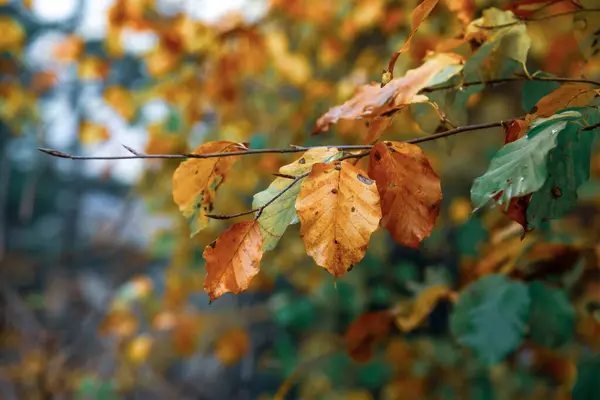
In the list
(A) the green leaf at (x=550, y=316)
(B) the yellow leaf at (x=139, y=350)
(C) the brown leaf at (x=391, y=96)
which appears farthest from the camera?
(B) the yellow leaf at (x=139, y=350)

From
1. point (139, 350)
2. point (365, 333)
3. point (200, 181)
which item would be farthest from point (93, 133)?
point (200, 181)

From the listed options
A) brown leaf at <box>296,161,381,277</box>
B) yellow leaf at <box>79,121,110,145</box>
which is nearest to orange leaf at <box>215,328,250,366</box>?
yellow leaf at <box>79,121,110,145</box>

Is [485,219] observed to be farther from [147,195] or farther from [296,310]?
[147,195]

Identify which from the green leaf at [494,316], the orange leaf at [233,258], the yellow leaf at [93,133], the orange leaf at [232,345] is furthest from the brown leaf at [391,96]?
the yellow leaf at [93,133]

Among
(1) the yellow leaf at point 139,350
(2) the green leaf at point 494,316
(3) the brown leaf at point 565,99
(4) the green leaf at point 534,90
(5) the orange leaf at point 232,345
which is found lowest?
(5) the orange leaf at point 232,345

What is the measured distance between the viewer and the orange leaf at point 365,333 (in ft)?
2.92

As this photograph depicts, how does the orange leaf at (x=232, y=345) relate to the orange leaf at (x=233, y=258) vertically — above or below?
below

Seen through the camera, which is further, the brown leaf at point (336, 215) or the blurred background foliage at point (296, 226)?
the blurred background foliage at point (296, 226)

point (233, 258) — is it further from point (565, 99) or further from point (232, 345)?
point (232, 345)

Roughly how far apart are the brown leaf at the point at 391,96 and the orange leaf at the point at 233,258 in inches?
6.3

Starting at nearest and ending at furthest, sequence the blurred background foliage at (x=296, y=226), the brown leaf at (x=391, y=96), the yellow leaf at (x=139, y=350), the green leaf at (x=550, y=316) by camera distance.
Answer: the brown leaf at (x=391, y=96), the green leaf at (x=550, y=316), the blurred background foliage at (x=296, y=226), the yellow leaf at (x=139, y=350)

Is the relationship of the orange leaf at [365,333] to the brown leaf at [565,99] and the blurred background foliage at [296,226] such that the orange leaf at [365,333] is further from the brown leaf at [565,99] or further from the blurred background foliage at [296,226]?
the brown leaf at [565,99]

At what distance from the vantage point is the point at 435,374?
1.85 meters

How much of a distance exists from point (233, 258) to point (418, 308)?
0.49 metres
